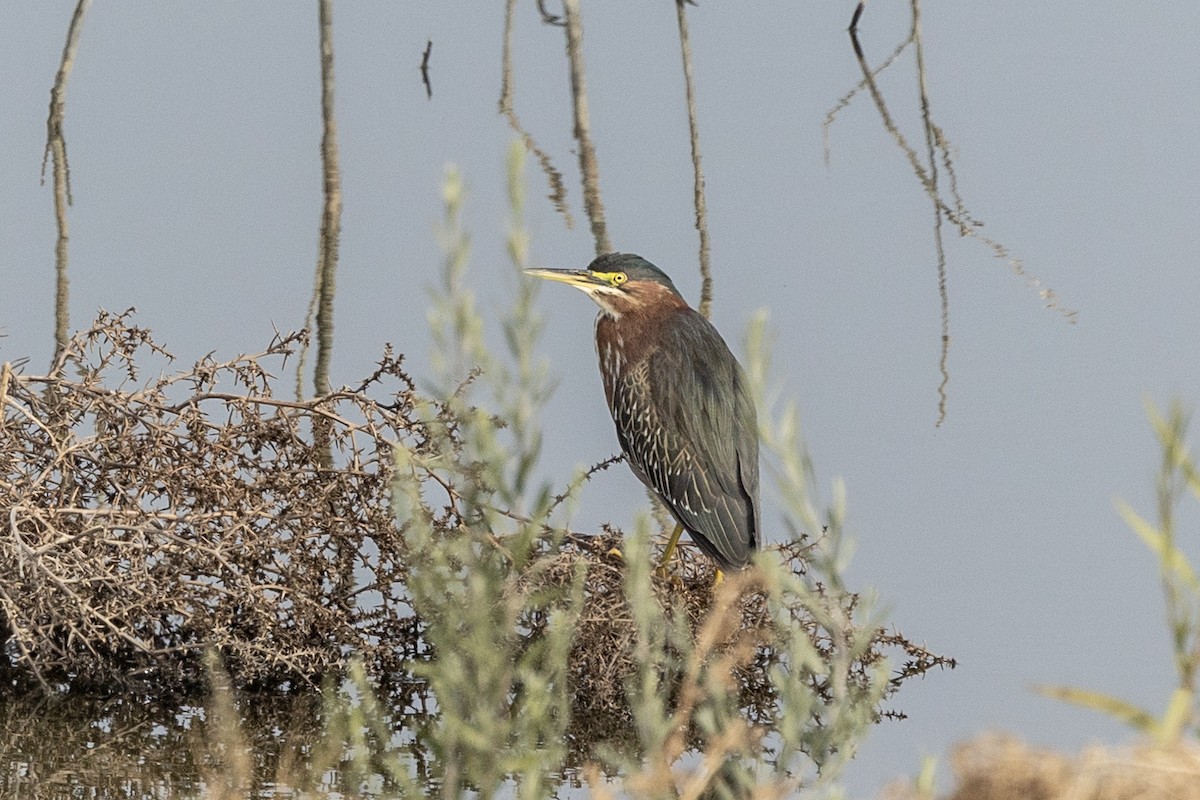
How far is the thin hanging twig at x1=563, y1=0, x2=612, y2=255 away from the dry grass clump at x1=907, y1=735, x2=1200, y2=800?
814cm

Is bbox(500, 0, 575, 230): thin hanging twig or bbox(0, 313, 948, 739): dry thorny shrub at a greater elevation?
bbox(500, 0, 575, 230): thin hanging twig

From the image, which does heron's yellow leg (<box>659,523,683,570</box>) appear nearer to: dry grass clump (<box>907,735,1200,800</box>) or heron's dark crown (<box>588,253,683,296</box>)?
heron's dark crown (<box>588,253,683,296</box>)

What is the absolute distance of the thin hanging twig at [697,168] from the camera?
10406 mm

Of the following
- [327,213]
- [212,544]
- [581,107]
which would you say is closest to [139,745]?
[212,544]

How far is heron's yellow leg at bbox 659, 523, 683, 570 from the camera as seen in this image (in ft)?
20.1

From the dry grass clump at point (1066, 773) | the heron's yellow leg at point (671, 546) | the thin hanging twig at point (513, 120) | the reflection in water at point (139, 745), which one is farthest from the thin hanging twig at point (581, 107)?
the dry grass clump at point (1066, 773)

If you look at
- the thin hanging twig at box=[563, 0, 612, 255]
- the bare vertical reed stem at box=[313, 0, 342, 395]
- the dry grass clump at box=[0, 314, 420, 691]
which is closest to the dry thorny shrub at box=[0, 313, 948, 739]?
the dry grass clump at box=[0, 314, 420, 691]

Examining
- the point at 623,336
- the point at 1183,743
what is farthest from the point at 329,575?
the point at 1183,743

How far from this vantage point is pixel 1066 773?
3.63 m

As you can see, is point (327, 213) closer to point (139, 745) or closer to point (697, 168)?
point (697, 168)

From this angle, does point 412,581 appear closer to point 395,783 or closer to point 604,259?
point 395,783

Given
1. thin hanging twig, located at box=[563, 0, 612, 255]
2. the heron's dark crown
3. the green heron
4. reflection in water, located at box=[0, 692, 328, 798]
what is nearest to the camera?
reflection in water, located at box=[0, 692, 328, 798]

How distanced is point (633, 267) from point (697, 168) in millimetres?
5341

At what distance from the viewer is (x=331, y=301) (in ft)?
33.0
